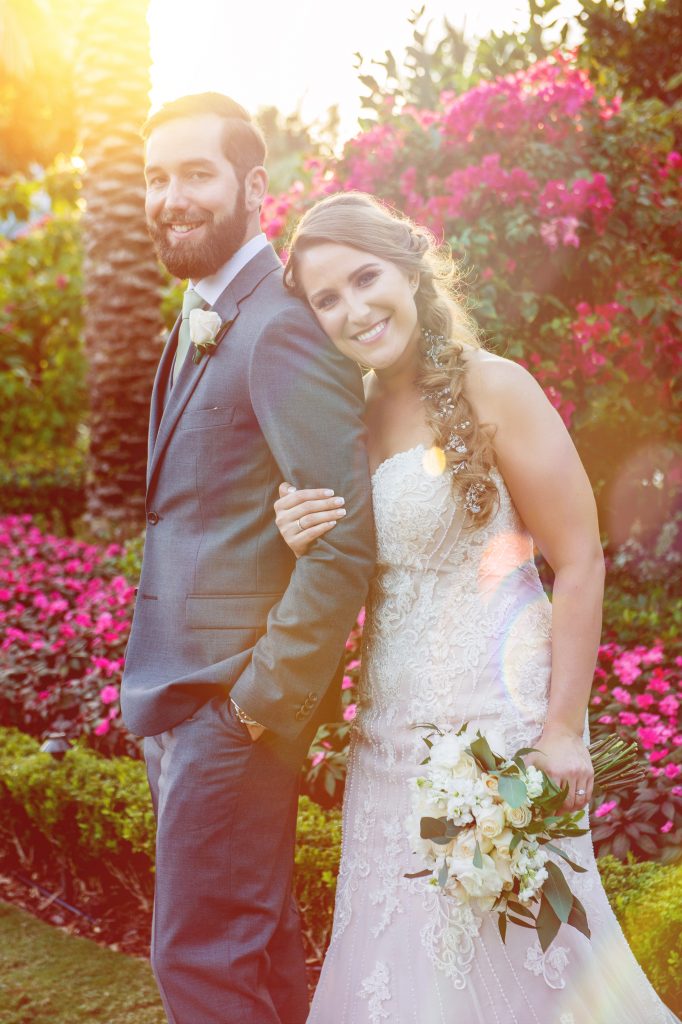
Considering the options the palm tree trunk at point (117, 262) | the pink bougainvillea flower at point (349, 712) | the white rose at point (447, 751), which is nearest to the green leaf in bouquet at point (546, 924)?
the white rose at point (447, 751)

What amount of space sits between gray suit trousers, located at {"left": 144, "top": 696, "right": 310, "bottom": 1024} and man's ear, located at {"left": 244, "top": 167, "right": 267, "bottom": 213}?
125 cm

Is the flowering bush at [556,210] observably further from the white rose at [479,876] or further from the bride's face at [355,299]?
the white rose at [479,876]

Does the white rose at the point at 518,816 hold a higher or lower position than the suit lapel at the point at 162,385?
lower

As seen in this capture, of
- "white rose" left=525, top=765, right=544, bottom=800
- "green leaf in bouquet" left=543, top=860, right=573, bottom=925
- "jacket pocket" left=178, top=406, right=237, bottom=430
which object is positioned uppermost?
"jacket pocket" left=178, top=406, right=237, bottom=430

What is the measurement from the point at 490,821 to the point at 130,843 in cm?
227

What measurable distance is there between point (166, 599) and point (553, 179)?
3399mm

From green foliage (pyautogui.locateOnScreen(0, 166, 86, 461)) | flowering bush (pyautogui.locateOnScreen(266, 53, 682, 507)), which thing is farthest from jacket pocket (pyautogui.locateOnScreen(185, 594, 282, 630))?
green foliage (pyautogui.locateOnScreen(0, 166, 86, 461))

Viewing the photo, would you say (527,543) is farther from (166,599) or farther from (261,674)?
(166,599)

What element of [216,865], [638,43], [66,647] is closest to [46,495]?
[66,647]

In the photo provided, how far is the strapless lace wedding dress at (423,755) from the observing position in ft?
7.23

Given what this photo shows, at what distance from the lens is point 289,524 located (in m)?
2.12

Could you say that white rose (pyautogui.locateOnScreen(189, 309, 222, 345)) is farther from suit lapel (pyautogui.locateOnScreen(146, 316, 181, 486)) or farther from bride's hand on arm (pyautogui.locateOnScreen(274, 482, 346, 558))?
bride's hand on arm (pyautogui.locateOnScreen(274, 482, 346, 558))

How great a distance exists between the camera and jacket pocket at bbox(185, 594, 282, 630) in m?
2.22

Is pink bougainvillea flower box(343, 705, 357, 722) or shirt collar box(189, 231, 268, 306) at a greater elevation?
shirt collar box(189, 231, 268, 306)
